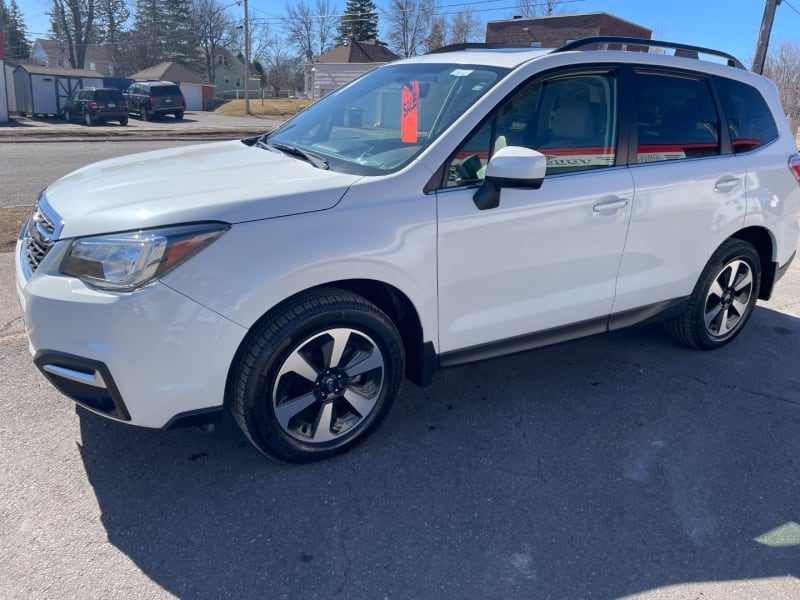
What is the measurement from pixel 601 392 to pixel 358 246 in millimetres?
1940

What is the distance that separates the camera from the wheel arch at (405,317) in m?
3.00

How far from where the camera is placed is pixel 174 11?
255ft

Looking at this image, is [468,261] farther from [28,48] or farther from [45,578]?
[28,48]

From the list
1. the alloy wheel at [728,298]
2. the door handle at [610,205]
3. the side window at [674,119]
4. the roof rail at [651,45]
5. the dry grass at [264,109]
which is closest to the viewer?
the door handle at [610,205]

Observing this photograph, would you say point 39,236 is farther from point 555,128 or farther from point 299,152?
point 555,128

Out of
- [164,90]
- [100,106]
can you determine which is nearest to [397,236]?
[100,106]

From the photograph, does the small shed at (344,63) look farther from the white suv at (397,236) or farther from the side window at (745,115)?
the white suv at (397,236)

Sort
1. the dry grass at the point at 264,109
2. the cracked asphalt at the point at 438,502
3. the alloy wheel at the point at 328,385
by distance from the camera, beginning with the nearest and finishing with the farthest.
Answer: the cracked asphalt at the point at 438,502, the alloy wheel at the point at 328,385, the dry grass at the point at 264,109

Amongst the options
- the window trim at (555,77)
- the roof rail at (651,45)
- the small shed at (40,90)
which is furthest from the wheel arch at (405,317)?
the small shed at (40,90)

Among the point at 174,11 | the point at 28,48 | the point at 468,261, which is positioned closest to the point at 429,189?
the point at 468,261

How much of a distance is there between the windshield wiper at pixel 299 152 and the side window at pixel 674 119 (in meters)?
1.79

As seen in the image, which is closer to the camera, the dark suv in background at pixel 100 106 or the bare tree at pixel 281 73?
the dark suv in background at pixel 100 106

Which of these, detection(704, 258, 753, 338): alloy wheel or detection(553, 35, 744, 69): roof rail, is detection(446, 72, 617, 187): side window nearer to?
detection(553, 35, 744, 69): roof rail

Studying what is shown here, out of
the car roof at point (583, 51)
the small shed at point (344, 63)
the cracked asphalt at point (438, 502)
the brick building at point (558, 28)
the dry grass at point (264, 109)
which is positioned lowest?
the cracked asphalt at point (438, 502)
